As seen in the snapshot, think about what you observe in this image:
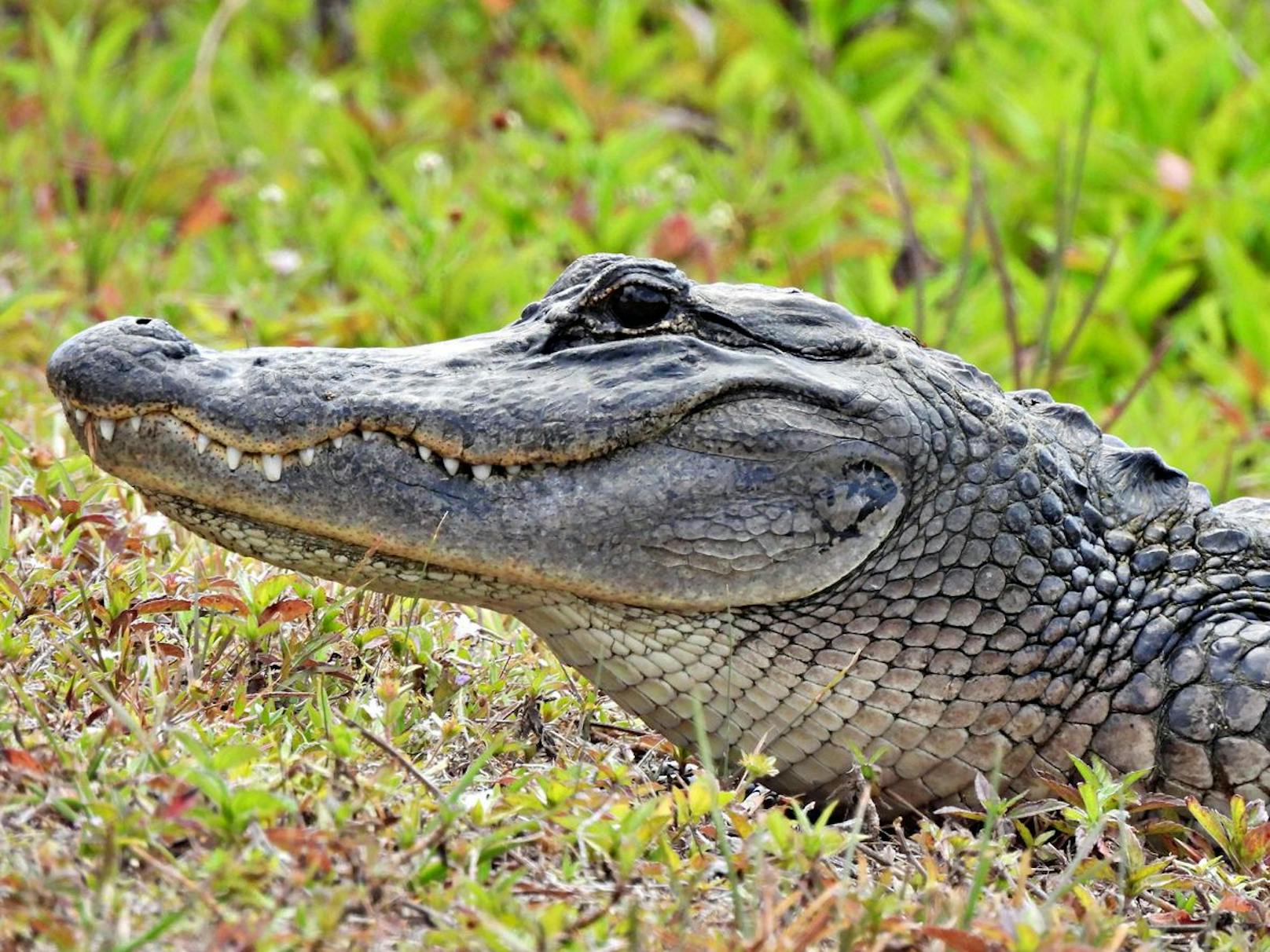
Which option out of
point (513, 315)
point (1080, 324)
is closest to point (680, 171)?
point (513, 315)

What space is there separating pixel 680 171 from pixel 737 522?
4.77 metres

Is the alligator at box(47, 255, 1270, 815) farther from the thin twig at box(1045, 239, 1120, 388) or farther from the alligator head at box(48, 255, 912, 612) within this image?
the thin twig at box(1045, 239, 1120, 388)

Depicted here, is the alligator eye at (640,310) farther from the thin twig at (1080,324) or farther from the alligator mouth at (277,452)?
the thin twig at (1080,324)

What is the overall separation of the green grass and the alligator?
0.54 feet

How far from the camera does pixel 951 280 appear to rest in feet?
20.0

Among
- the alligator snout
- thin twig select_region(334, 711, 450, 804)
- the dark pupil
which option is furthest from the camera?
the dark pupil

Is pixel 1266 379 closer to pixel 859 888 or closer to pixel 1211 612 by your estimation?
pixel 1211 612

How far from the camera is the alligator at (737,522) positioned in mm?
2711

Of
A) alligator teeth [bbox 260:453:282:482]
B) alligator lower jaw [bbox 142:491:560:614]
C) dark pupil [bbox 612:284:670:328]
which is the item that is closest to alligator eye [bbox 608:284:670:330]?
dark pupil [bbox 612:284:670:328]

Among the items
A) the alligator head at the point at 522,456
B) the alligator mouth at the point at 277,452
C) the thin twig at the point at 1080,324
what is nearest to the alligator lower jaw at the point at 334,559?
the alligator head at the point at 522,456

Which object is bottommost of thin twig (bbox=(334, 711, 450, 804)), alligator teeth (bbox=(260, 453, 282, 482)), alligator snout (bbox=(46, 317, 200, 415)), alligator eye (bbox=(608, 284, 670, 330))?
thin twig (bbox=(334, 711, 450, 804))

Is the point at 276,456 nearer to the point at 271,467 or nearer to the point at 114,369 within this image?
the point at 271,467

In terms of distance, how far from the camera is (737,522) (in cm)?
280

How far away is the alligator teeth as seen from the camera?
2.69 meters
